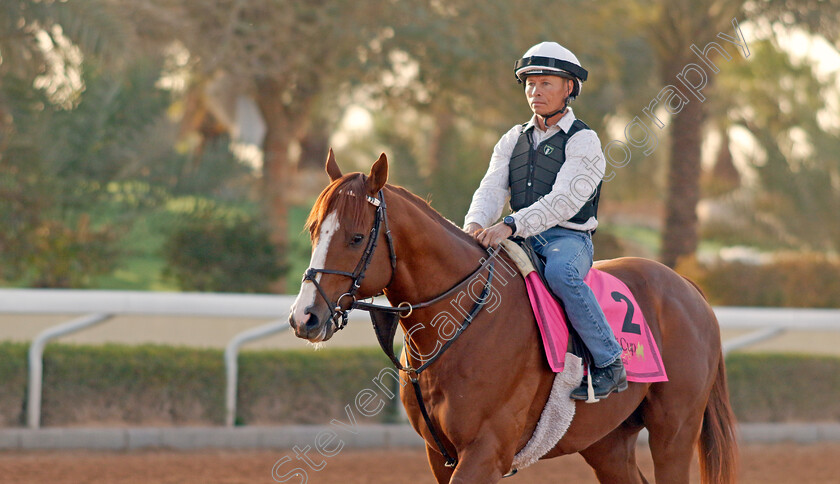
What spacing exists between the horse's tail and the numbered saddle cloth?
66 cm

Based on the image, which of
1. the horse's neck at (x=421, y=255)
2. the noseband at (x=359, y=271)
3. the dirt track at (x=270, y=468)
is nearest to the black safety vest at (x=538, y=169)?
the horse's neck at (x=421, y=255)

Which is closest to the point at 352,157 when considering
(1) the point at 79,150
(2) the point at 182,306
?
(1) the point at 79,150

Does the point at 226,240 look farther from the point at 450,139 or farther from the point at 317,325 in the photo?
the point at 317,325

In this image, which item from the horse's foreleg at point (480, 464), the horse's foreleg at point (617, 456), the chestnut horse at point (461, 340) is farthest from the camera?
the horse's foreleg at point (617, 456)

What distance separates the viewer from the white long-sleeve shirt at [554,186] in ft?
12.4

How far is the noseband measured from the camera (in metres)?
3.19

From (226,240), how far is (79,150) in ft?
7.06

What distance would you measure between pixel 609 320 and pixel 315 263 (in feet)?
4.77

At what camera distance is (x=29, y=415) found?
7016 mm

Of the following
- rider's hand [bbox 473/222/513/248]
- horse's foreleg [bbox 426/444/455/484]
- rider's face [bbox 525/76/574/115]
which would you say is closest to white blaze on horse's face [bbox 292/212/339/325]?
rider's hand [bbox 473/222/513/248]

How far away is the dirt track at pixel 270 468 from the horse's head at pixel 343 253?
3.44 metres

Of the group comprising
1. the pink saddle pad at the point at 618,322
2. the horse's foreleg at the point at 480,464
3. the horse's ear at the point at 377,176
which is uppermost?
the horse's ear at the point at 377,176

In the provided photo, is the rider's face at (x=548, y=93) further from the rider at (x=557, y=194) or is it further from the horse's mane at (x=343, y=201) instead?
the horse's mane at (x=343, y=201)

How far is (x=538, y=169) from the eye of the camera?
393 centimetres
